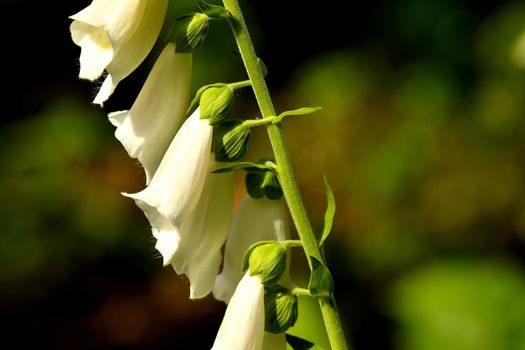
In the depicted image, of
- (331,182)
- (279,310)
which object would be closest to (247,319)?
(279,310)

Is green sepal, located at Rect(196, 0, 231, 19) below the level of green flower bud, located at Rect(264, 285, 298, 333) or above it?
above

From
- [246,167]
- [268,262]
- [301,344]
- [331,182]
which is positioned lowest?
[331,182]

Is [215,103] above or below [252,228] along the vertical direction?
A: above

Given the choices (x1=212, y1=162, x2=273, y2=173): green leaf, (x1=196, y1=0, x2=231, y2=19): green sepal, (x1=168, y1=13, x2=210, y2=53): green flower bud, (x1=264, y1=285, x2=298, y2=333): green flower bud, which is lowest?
(x1=264, y1=285, x2=298, y2=333): green flower bud

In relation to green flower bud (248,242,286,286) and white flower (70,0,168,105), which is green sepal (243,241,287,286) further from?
white flower (70,0,168,105)

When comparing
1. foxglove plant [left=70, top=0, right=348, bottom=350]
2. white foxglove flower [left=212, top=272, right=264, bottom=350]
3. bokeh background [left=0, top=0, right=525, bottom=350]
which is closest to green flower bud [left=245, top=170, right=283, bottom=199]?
foxglove plant [left=70, top=0, right=348, bottom=350]

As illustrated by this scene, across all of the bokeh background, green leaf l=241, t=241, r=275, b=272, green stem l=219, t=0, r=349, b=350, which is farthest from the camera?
the bokeh background

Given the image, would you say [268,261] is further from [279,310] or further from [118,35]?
[118,35]
